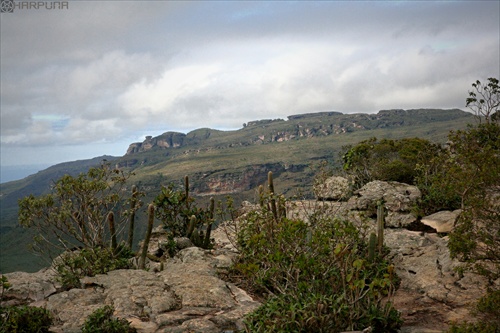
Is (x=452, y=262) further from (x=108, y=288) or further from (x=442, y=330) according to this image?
(x=108, y=288)

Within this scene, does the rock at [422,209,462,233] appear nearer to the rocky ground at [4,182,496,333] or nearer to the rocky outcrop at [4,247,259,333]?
the rocky ground at [4,182,496,333]

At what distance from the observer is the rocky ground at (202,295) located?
8.23 meters

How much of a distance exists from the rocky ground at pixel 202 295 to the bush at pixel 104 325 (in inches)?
17.2

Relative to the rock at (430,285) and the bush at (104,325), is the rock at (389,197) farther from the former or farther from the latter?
the bush at (104,325)

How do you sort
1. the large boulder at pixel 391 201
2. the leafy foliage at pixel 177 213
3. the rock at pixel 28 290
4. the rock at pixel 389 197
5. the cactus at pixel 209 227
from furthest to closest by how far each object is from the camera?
the leafy foliage at pixel 177 213 → the cactus at pixel 209 227 → the rock at pixel 389 197 → the large boulder at pixel 391 201 → the rock at pixel 28 290

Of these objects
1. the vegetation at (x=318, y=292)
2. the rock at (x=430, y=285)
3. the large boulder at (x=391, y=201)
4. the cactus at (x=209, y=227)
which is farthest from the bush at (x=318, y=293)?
the cactus at (x=209, y=227)

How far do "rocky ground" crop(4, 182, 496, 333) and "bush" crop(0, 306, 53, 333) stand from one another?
0.34m

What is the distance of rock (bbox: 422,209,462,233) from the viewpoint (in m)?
14.1

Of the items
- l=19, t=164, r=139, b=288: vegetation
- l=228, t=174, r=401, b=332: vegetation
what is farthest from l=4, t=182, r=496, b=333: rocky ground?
l=19, t=164, r=139, b=288: vegetation

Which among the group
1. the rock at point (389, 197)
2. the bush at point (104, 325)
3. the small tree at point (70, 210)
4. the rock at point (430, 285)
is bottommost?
the rock at point (430, 285)

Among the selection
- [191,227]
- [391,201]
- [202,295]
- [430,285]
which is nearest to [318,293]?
[202,295]

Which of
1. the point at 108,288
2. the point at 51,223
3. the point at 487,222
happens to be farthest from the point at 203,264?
the point at 487,222

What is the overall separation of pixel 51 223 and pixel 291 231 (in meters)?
10.9

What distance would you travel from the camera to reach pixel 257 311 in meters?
7.75
